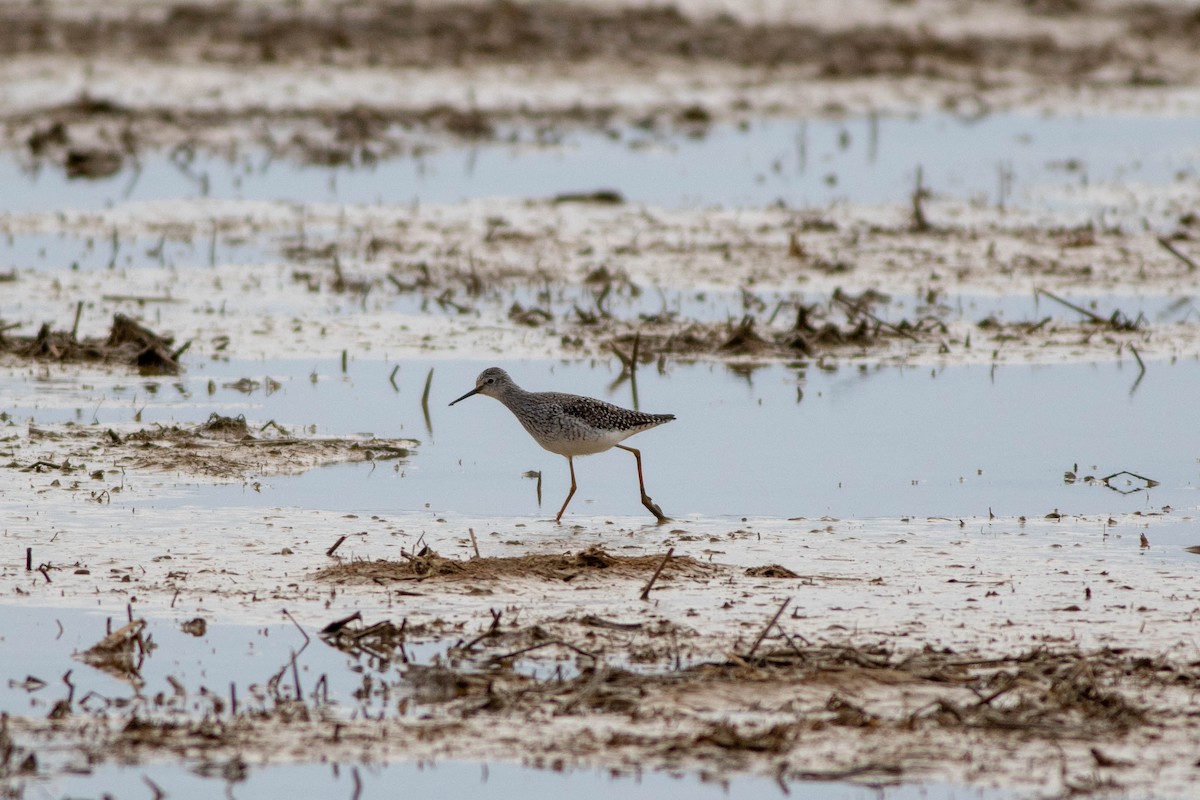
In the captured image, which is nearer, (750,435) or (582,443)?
(582,443)

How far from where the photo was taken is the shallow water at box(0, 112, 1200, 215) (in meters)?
21.4

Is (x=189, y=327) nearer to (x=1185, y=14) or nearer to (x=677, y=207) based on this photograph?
(x=677, y=207)

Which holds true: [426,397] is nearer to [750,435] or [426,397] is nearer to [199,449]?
[199,449]

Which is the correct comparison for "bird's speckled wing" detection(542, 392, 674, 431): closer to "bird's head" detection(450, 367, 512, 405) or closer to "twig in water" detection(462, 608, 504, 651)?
"bird's head" detection(450, 367, 512, 405)

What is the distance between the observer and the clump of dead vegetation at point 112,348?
1334 cm

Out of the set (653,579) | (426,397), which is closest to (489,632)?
(653,579)

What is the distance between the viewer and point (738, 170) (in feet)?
78.4

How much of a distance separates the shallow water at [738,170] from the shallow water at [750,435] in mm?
7567

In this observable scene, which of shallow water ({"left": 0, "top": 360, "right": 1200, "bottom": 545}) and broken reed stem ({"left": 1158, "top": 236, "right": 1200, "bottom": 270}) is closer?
shallow water ({"left": 0, "top": 360, "right": 1200, "bottom": 545})

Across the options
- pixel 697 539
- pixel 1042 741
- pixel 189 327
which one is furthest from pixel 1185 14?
pixel 1042 741

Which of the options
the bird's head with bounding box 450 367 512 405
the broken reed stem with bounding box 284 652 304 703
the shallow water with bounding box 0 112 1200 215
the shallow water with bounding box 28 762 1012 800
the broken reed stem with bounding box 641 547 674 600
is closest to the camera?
the shallow water with bounding box 28 762 1012 800

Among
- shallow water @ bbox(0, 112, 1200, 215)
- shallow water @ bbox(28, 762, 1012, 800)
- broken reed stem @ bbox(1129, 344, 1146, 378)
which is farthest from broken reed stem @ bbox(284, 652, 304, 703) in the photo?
shallow water @ bbox(0, 112, 1200, 215)

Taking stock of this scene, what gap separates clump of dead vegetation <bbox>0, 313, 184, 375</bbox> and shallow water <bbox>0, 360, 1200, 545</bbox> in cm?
35

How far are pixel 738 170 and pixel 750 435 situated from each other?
12.5 metres
